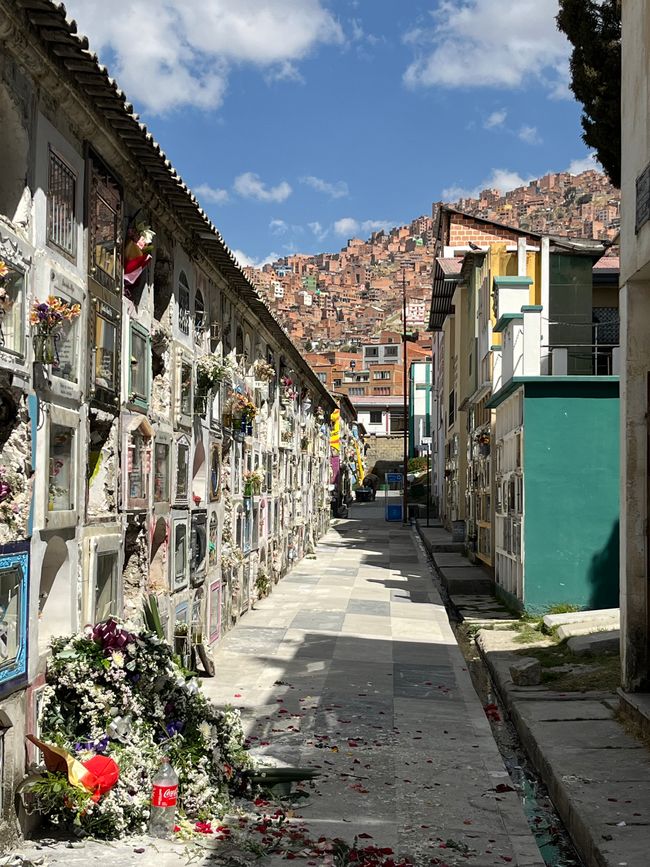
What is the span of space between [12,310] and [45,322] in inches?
11.9

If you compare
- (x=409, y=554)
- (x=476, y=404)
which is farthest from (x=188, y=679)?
(x=409, y=554)

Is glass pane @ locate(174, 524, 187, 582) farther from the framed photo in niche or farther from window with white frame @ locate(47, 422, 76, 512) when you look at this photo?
window with white frame @ locate(47, 422, 76, 512)

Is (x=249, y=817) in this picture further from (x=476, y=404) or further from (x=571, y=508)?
(x=476, y=404)

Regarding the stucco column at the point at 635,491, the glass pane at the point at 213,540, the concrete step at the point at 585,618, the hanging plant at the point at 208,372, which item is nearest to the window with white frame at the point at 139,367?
the hanging plant at the point at 208,372

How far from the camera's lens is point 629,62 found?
1022 cm

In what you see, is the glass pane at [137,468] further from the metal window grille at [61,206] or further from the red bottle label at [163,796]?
the red bottle label at [163,796]

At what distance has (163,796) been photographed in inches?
274

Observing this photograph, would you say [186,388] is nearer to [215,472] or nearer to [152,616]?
[215,472]

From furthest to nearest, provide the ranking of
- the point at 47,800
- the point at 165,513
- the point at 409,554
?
the point at 409,554, the point at 165,513, the point at 47,800

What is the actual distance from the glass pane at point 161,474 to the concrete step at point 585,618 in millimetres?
6742

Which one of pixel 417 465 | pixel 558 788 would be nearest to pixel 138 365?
pixel 558 788

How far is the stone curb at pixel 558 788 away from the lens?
6733 mm

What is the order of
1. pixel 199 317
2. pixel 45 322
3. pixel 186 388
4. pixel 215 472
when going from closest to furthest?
pixel 45 322
pixel 186 388
pixel 199 317
pixel 215 472

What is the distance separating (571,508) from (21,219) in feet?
39.9
